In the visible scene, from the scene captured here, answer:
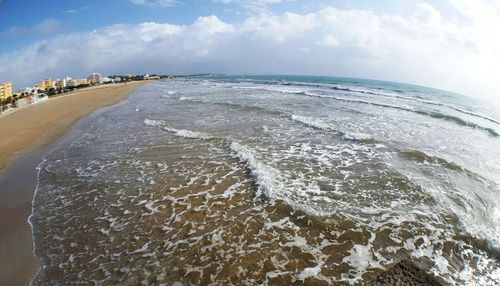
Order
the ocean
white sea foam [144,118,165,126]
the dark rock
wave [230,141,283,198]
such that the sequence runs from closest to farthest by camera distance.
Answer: the dark rock → the ocean → wave [230,141,283,198] → white sea foam [144,118,165,126]

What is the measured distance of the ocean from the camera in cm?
565

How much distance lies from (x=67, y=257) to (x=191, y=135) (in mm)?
10334

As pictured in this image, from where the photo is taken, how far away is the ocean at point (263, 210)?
5.65m

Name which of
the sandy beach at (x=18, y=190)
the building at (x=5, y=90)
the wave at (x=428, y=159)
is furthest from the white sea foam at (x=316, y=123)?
the building at (x=5, y=90)

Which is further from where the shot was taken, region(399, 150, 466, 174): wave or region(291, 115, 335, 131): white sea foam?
region(291, 115, 335, 131): white sea foam

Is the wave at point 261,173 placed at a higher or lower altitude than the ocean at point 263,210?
higher

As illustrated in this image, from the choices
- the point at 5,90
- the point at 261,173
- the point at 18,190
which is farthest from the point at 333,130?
the point at 5,90

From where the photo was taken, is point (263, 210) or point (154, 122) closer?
point (263, 210)

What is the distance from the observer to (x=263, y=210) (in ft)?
25.7

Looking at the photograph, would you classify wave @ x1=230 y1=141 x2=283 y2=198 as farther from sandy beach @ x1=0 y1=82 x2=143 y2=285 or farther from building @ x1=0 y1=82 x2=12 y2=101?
building @ x1=0 y1=82 x2=12 y2=101

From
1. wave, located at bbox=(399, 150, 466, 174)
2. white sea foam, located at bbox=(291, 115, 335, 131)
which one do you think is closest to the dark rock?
wave, located at bbox=(399, 150, 466, 174)

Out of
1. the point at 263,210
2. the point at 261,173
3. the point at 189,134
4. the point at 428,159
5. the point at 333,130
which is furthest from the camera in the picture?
the point at 333,130

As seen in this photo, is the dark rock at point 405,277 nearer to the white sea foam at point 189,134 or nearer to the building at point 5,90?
the white sea foam at point 189,134

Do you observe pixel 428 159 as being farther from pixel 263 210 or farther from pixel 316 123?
pixel 263 210
